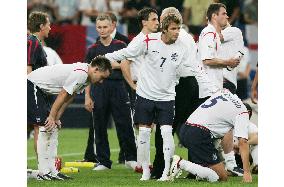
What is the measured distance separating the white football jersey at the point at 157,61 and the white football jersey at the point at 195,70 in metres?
0.10

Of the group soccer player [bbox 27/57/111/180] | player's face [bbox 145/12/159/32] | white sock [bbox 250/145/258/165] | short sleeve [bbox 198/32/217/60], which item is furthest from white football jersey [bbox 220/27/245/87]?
soccer player [bbox 27/57/111/180]

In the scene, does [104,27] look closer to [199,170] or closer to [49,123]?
[49,123]

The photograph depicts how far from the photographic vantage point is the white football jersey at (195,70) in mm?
11734

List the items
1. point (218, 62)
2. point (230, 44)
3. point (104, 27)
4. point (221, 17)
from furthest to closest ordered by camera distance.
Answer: point (104, 27)
point (230, 44)
point (221, 17)
point (218, 62)

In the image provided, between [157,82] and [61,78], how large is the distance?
116cm

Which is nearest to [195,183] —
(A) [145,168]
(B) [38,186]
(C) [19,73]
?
(A) [145,168]

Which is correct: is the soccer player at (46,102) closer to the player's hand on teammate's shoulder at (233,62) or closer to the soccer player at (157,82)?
the soccer player at (157,82)

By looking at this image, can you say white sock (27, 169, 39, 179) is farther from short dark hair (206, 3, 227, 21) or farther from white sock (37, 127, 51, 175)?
short dark hair (206, 3, 227, 21)

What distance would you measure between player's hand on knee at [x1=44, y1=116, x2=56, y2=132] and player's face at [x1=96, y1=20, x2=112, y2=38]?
7.94 feet

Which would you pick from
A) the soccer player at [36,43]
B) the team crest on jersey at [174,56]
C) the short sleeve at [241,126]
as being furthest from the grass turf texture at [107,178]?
the team crest on jersey at [174,56]

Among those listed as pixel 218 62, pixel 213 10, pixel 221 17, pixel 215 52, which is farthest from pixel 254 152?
pixel 213 10

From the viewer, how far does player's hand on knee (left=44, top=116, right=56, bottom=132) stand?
11.2 metres

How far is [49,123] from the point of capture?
36.9ft
